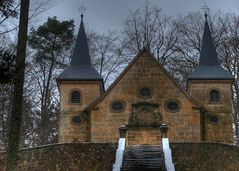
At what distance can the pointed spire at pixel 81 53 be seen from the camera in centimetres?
3975

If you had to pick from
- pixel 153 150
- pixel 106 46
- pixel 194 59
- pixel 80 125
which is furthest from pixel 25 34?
pixel 106 46

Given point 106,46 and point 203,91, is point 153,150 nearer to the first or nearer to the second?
point 203,91

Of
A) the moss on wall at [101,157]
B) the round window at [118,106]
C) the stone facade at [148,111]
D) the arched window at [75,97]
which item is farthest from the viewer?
the arched window at [75,97]

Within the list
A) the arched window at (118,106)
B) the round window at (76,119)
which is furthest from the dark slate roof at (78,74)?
the arched window at (118,106)

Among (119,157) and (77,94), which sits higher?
(77,94)

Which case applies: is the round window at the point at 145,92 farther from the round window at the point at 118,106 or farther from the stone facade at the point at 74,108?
the stone facade at the point at 74,108

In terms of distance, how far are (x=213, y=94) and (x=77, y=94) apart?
859cm

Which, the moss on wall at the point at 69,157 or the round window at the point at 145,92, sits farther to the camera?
the round window at the point at 145,92

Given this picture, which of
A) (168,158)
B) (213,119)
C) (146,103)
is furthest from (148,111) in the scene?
(168,158)

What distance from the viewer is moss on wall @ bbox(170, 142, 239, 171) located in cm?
2209

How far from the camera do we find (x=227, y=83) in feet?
123

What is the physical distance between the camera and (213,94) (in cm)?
3812

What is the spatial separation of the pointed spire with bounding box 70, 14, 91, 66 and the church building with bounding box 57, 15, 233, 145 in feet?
0.23

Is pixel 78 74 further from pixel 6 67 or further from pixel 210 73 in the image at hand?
pixel 6 67
